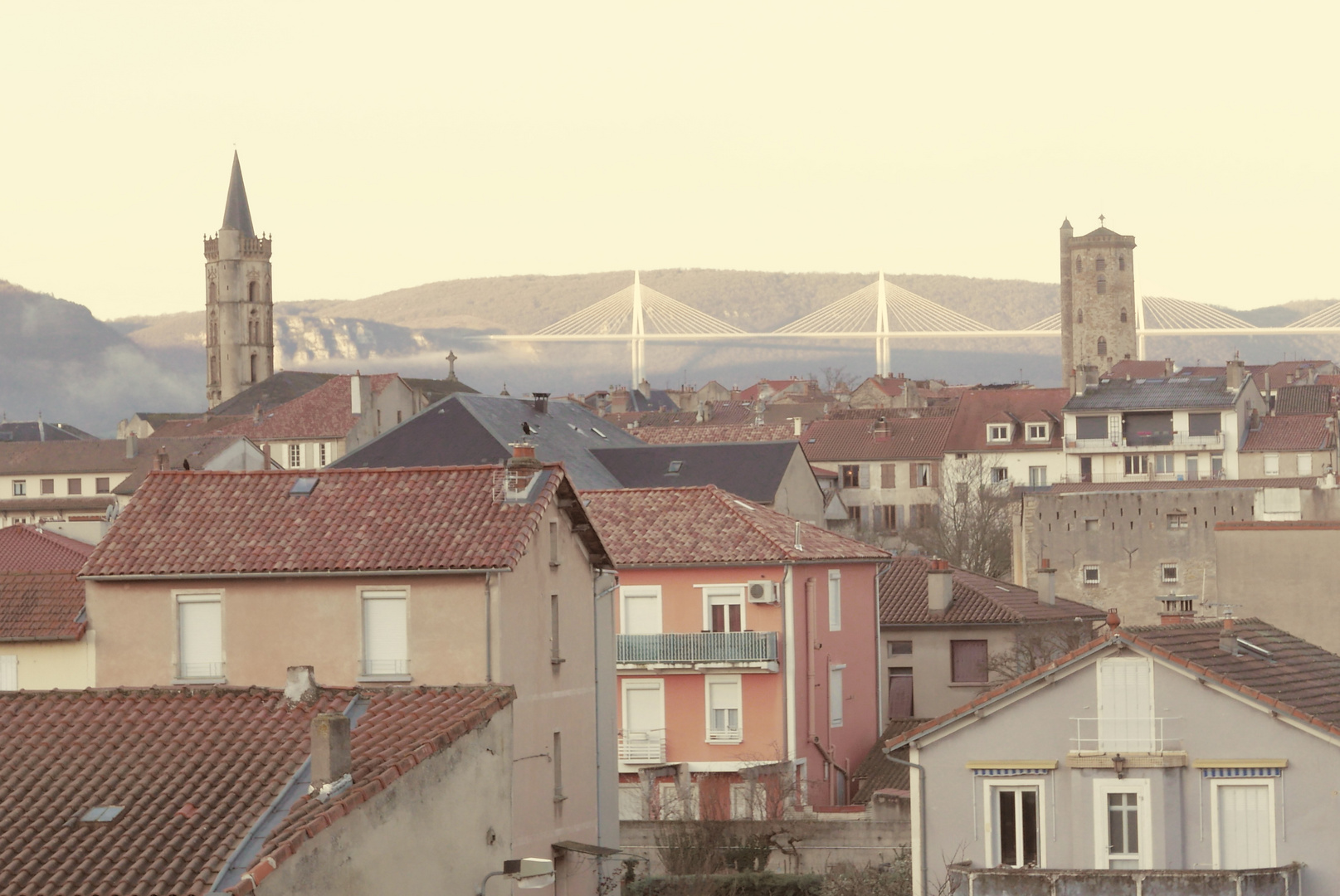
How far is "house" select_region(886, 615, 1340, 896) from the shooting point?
2162 centimetres

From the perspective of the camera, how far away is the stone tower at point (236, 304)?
166 metres

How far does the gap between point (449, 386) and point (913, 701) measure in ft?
255

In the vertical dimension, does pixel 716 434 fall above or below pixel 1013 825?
above

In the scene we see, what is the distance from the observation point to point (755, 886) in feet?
95.7

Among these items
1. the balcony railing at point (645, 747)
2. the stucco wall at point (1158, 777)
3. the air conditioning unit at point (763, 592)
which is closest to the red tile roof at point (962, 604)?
the air conditioning unit at point (763, 592)

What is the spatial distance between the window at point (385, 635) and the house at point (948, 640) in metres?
21.2

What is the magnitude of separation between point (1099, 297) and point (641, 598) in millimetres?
123652

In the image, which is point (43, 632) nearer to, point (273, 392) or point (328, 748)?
point (328, 748)

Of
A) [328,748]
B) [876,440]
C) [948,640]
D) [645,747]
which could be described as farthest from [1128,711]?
[876,440]

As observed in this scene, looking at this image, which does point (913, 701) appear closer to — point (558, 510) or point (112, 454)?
point (558, 510)

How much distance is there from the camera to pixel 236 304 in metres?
167

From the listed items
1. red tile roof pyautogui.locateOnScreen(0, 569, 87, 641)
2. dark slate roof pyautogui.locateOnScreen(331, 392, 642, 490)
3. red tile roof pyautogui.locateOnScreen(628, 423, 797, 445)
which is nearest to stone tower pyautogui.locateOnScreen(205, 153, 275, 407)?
red tile roof pyautogui.locateOnScreen(628, 423, 797, 445)

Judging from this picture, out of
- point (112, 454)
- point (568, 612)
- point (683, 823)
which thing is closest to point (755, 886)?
point (683, 823)

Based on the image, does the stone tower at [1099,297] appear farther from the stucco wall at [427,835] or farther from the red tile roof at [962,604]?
the stucco wall at [427,835]
